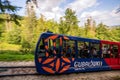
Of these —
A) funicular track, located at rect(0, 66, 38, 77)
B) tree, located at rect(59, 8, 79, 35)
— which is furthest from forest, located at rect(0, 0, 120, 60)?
funicular track, located at rect(0, 66, 38, 77)

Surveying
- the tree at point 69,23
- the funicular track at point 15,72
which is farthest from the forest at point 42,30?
the funicular track at point 15,72

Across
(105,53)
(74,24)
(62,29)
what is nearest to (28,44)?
(62,29)

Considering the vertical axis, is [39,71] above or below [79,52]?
below

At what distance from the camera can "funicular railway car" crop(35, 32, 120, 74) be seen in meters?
14.0

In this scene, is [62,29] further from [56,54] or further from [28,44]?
[56,54]

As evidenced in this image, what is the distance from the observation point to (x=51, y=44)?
1417 centimetres

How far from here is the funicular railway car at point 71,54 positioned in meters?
14.0

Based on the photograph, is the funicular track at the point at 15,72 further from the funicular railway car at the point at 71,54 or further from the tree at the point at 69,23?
the tree at the point at 69,23

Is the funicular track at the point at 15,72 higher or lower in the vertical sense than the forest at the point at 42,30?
lower

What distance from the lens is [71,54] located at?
1528cm

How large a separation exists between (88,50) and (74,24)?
36255 millimetres

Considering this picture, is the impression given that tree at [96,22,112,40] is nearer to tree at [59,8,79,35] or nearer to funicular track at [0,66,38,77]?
tree at [59,8,79,35]

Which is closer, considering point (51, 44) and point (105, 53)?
point (51, 44)

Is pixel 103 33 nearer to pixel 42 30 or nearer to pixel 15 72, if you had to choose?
pixel 42 30
